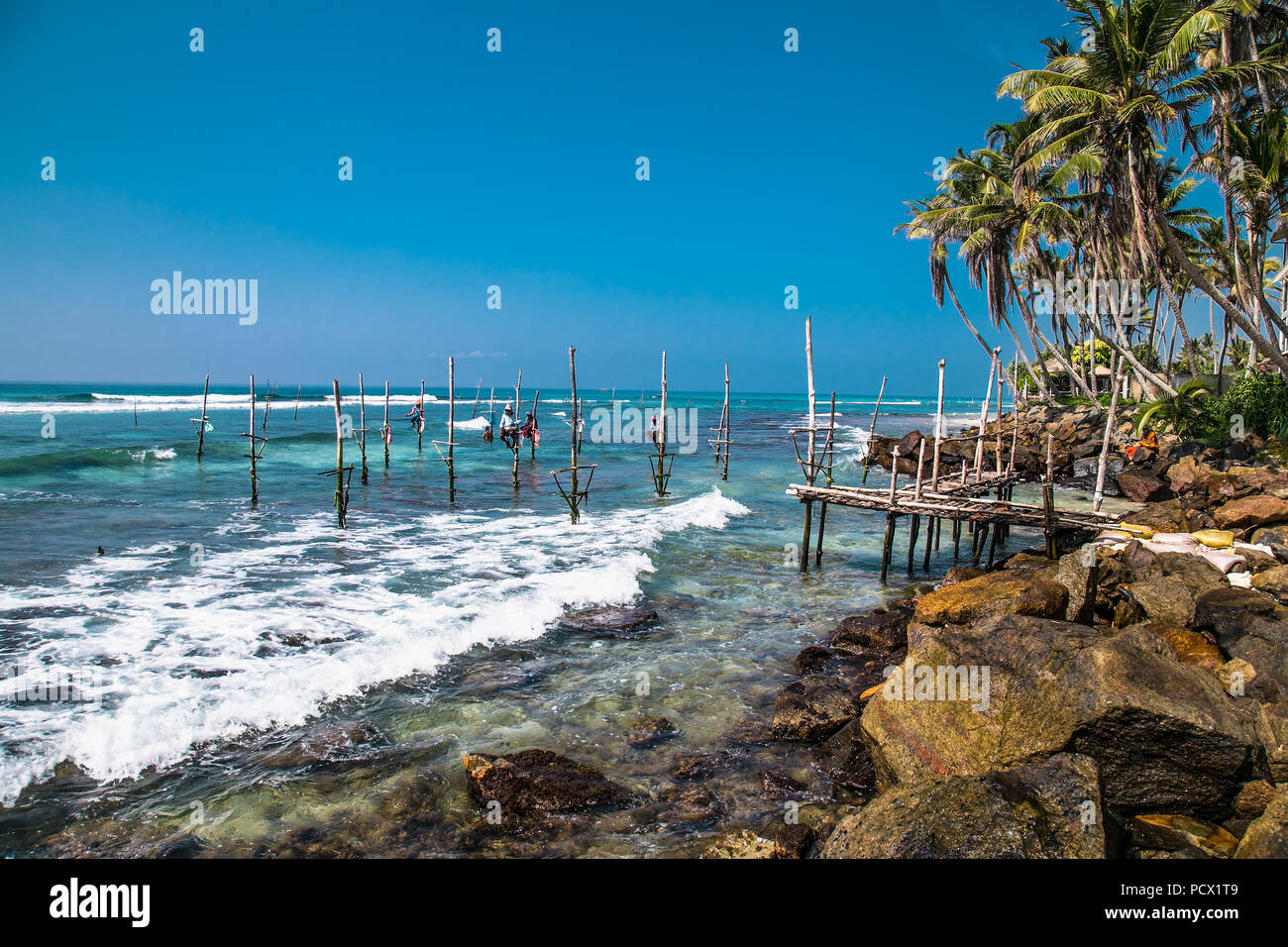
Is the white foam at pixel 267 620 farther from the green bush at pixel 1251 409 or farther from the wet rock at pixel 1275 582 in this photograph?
the green bush at pixel 1251 409

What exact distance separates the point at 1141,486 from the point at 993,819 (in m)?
23.6

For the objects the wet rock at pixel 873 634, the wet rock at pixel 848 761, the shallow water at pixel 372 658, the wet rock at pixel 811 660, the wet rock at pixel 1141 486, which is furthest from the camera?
the wet rock at pixel 1141 486

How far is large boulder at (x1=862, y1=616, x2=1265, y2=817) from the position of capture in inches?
215

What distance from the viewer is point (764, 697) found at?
360 inches

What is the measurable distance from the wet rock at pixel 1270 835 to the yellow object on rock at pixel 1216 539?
994cm

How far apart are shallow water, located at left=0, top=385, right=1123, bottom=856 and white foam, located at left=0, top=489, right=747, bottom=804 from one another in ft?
0.16

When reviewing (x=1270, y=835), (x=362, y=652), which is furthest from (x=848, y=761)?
(x=362, y=652)

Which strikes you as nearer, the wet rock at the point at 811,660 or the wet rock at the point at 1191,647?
the wet rock at the point at 1191,647

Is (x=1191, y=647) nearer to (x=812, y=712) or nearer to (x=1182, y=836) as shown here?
(x=1182, y=836)

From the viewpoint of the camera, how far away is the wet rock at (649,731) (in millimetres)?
7891

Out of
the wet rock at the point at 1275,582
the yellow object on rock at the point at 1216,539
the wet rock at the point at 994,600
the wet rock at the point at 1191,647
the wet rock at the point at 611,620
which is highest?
the yellow object on rock at the point at 1216,539

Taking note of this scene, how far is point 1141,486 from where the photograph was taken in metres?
23.1

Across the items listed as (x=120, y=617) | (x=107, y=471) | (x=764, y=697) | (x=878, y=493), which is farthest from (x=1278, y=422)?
(x=107, y=471)

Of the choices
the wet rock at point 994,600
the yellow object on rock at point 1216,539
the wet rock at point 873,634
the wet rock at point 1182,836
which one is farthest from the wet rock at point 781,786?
the yellow object on rock at point 1216,539
